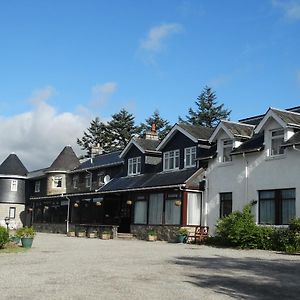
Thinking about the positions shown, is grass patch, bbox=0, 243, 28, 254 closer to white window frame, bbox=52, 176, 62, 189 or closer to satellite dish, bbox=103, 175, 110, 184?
satellite dish, bbox=103, 175, 110, 184

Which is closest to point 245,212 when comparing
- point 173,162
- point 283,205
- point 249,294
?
point 283,205

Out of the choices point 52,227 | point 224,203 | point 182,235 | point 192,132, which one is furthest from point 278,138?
point 52,227

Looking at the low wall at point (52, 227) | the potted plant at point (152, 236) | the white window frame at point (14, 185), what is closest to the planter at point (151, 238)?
the potted plant at point (152, 236)

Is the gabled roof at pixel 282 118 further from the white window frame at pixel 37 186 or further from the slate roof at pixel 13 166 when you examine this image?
the slate roof at pixel 13 166

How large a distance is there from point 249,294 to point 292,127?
16.3 m

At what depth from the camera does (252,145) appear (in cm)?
2767

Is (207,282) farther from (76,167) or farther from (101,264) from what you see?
(76,167)

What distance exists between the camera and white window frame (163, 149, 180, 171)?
33.7 meters

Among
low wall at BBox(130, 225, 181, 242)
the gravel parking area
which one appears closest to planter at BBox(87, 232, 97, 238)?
low wall at BBox(130, 225, 181, 242)

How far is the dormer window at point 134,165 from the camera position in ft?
125

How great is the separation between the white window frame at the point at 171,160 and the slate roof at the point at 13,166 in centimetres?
3179

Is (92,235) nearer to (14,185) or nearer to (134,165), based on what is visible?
(134,165)

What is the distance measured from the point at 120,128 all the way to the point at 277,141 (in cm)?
6137

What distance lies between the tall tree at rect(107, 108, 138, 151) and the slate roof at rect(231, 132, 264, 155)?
189ft
